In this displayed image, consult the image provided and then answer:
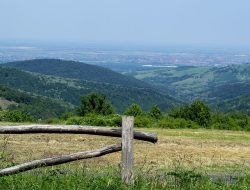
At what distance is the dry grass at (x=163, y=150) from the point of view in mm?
16766

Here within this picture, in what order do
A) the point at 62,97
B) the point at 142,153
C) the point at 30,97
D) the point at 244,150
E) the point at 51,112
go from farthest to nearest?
the point at 62,97
the point at 30,97
the point at 51,112
the point at 244,150
the point at 142,153

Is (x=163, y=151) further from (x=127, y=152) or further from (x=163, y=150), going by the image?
(x=127, y=152)

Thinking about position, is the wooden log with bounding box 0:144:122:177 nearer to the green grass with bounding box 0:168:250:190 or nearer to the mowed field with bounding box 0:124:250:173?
the green grass with bounding box 0:168:250:190

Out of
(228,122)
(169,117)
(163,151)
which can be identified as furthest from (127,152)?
(228,122)

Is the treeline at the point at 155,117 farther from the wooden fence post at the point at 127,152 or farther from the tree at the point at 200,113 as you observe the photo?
the wooden fence post at the point at 127,152

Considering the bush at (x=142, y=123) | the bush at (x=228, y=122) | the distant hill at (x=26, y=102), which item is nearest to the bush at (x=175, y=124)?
the bush at (x=142, y=123)

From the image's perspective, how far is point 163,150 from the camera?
2042cm

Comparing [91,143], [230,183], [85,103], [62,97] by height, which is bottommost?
[62,97]

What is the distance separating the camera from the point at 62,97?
198750mm

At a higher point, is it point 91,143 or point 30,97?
point 91,143

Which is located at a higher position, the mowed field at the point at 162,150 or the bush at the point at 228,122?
the mowed field at the point at 162,150

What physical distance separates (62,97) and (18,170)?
624ft

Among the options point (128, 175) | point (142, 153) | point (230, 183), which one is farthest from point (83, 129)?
point (142, 153)

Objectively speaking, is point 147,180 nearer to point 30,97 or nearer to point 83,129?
point 83,129
